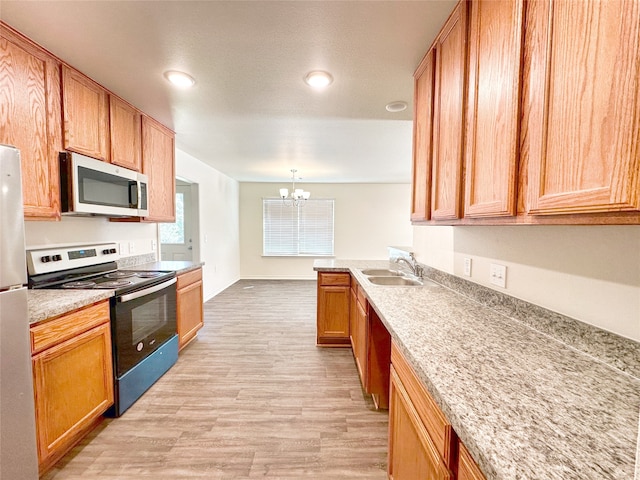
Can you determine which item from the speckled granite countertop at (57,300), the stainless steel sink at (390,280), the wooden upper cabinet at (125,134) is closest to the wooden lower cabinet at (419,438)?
the stainless steel sink at (390,280)

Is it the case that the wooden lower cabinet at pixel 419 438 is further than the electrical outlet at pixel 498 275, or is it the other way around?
the electrical outlet at pixel 498 275

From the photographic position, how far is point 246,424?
1.92 meters

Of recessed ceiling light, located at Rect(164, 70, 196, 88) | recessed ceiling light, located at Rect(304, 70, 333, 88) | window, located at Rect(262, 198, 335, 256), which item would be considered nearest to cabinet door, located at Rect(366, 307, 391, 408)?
recessed ceiling light, located at Rect(304, 70, 333, 88)

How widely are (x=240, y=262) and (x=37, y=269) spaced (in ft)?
16.2

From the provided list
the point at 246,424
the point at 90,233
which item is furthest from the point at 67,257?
the point at 246,424

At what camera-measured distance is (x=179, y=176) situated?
3941mm

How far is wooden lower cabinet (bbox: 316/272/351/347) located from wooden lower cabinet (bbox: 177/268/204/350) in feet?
4.55

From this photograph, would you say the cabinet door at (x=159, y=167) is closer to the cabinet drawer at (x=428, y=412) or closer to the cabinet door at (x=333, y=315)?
the cabinet door at (x=333, y=315)

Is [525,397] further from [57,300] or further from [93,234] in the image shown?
[93,234]

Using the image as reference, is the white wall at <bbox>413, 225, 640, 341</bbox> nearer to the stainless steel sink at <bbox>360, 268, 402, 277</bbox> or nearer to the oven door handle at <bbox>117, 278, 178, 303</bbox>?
the stainless steel sink at <bbox>360, 268, 402, 277</bbox>

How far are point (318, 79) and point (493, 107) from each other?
1.24 metres

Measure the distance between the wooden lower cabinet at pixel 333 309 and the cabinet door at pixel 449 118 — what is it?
159 cm

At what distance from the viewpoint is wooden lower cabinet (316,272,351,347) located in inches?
120

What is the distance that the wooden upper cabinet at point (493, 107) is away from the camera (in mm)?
957
